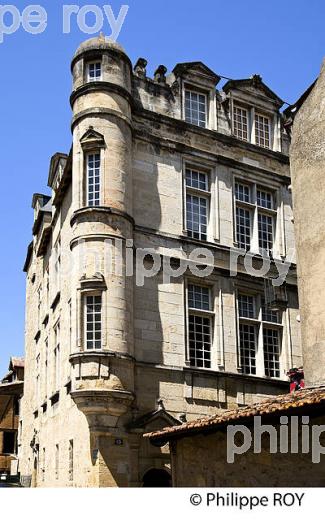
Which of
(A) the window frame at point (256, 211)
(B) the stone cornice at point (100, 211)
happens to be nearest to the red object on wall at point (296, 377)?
(A) the window frame at point (256, 211)

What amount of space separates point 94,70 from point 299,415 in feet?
41.2

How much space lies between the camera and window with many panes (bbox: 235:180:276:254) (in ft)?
77.3

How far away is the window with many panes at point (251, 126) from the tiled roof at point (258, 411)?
1158 centimetres

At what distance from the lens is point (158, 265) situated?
68.3 ft

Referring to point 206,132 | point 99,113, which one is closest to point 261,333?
point 206,132

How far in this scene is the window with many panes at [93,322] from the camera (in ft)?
62.8

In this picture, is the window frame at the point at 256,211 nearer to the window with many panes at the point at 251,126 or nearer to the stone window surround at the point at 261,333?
the stone window surround at the point at 261,333

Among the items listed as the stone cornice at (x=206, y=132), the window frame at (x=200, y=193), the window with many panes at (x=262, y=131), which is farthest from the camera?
the window with many panes at (x=262, y=131)

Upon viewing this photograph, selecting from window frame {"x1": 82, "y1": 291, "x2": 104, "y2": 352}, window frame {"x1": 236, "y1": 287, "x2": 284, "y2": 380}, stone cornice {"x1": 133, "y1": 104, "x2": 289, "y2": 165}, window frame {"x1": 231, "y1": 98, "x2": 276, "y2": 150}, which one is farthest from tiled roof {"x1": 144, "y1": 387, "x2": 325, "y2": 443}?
window frame {"x1": 231, "y1": 98, "x2": 276, "y2": 150}

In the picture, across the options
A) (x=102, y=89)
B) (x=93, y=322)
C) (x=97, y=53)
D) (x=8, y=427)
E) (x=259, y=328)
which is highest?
(x=97, y=53)

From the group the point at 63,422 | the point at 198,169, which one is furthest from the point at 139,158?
the point at 63,422

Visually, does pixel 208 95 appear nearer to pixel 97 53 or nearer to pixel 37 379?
pixel 97 53
